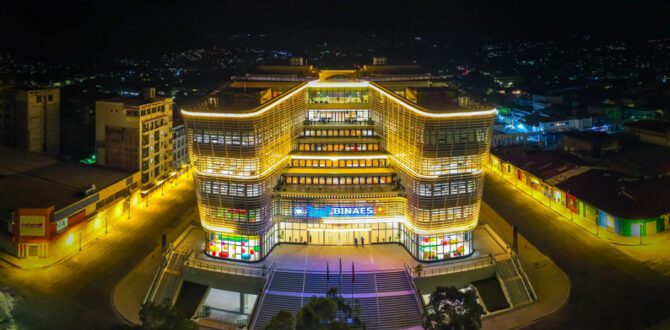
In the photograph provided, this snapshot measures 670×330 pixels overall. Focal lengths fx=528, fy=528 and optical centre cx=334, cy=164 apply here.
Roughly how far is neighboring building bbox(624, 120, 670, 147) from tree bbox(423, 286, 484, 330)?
53.7 metres

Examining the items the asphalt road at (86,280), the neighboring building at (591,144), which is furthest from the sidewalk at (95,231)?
the neighboring building at (591,144)

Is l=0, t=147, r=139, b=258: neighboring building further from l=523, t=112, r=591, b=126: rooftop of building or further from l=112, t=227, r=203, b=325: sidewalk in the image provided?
l=523, t=112, r=591, b=126: rooftop of building

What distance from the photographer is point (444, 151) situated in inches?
1591

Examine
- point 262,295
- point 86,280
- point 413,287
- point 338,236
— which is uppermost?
point 338,236

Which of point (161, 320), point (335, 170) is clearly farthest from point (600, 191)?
point (161, 320)

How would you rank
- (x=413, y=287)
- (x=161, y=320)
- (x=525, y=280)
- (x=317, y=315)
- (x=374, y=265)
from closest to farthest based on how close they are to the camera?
1. (x=161, y=320)
2. (x=317, y=315)
3. (x=413, y=287)
4. (x=525, y=280)
5. (x=374, y=265)

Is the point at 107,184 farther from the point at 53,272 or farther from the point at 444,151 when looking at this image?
the point at 444,151

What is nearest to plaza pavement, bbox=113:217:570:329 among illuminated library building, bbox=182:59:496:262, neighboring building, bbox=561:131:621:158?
illuminated library building, bbox=182:59:496:262

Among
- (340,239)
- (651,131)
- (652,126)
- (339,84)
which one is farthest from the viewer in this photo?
(652,126)

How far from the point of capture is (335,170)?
4700 centimetres

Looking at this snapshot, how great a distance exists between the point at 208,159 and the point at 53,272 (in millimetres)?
15833

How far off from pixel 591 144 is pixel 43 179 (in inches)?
2618

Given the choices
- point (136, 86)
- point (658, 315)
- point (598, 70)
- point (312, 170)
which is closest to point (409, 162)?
point (312, 170)

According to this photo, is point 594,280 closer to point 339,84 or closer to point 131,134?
point 339,84
